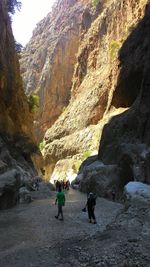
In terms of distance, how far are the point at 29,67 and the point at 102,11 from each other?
36185mm

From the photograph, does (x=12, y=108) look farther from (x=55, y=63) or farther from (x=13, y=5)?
(x=55, y=63)

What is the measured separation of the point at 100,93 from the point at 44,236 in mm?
64489

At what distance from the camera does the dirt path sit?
12391 mm

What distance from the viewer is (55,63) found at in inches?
4530

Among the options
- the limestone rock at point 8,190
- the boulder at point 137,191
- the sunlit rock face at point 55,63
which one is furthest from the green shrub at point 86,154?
the boulder at point 137,191

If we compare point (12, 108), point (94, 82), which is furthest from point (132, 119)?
point (94, 82)

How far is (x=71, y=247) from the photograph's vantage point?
14.0m

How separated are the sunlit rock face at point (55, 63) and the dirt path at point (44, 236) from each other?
86.1 metres

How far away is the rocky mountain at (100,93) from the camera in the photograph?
37.5 m

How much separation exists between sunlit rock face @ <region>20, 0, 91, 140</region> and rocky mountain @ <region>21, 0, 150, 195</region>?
31 centimetres

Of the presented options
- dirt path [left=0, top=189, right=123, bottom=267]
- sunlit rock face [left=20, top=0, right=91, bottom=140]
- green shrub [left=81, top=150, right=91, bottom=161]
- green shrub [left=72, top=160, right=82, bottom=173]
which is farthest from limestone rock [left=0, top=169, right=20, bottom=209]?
sunlit rock face [left=20, top=0, right=91, bottom=140]

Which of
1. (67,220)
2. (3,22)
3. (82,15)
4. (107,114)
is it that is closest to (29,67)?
(82,15)

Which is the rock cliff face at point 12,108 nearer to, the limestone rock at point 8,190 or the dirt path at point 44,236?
the limestone rock at point 8,190

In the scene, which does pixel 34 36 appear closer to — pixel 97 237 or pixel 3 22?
pixel 3 22
